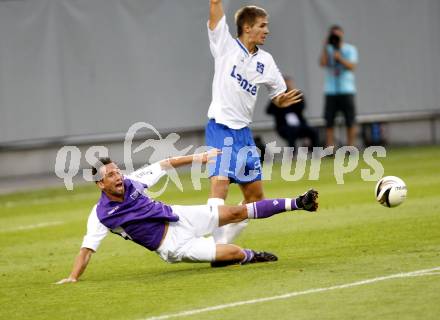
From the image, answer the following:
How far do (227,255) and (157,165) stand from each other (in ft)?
3.51

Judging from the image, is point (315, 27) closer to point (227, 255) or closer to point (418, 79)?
point (418, 79)

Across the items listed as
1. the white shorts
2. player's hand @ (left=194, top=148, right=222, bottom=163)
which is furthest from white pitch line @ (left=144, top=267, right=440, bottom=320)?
player's hand @ (left=194, top=148, right=222, bottom=163)

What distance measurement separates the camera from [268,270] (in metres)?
9.96

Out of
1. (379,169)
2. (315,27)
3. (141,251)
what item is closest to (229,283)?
(141,251)

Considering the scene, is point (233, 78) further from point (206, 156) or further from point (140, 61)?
point (140, 61)

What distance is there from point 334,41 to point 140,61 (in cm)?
426

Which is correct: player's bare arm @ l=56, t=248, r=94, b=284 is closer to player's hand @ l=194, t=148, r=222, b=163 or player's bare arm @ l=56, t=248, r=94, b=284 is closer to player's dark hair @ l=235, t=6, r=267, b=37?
player's hand @ l=194, t=148, r=222, b=163

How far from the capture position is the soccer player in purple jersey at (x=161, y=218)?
392 inches

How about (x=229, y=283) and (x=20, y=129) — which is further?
(x=20, y=129)

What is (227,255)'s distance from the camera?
10.2 meters

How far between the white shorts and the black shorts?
43.4ft

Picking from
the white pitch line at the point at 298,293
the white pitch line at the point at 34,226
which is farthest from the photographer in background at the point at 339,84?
the white pitch line at the point at 298,293

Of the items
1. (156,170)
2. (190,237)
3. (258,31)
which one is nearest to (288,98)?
(258,31)

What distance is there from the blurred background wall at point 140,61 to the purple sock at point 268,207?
14.0 m
